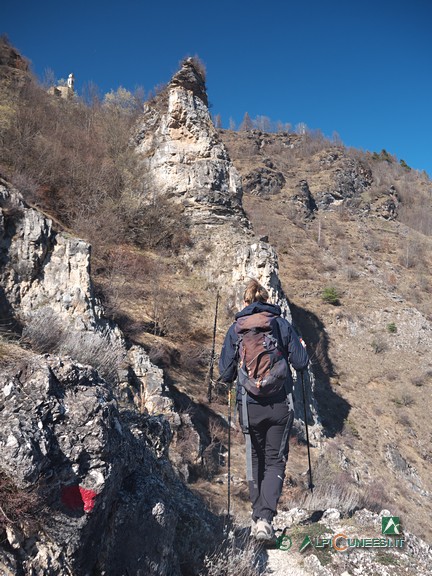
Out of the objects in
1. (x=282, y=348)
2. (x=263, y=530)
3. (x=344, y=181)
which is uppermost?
(x=344, y=181)

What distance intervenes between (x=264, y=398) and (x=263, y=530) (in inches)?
43.5

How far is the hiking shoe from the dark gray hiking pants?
39mm

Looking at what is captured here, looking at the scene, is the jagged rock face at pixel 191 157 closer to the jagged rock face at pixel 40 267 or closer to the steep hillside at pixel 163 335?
the steep hillside at pixel 163 335

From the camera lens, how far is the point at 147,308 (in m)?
12.6

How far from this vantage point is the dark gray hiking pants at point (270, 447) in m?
3.34

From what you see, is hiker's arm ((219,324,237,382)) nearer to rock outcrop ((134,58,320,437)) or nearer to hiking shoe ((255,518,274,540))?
hiking shoe ((255,518,274,540))

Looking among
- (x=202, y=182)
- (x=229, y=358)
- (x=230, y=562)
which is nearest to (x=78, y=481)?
(x=230, y=562)

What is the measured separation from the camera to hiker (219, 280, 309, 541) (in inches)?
130

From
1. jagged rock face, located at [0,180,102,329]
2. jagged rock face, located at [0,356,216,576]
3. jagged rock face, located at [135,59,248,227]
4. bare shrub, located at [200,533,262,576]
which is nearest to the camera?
jagged rock face, located at [0,356,216,576]

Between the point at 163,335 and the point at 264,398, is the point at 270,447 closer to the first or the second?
the point at 264,398

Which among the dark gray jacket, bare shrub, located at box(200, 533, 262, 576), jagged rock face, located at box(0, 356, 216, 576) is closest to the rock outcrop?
the dark gray jacket

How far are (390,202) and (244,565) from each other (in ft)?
195

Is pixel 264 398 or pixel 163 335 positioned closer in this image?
pixel 264 398

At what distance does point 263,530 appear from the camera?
10.7 ft
